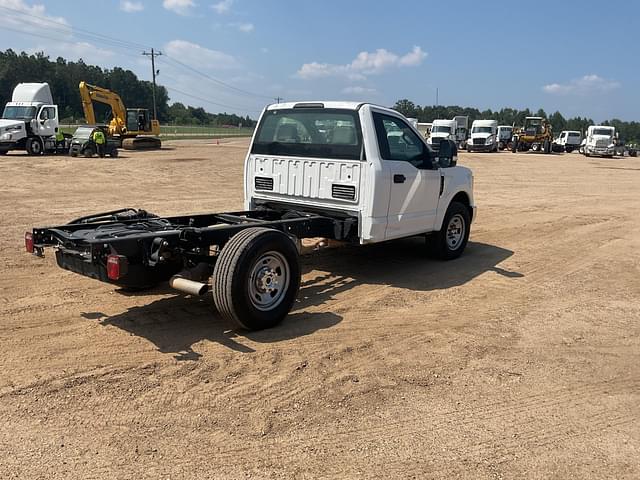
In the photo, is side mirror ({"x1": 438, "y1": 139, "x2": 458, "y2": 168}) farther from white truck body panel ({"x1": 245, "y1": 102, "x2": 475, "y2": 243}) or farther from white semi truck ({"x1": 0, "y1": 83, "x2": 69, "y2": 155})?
white semi truck ({"x1": 0, "y1": 83, "x2": 69, "y2": 155})

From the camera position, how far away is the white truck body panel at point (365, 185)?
22.0ft

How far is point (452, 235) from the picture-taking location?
8.61m

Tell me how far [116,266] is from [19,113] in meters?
28.8

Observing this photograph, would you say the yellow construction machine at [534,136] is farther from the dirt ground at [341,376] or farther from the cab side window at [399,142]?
the cab side window at [399,142]

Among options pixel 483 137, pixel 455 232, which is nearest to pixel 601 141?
pixel 483 137

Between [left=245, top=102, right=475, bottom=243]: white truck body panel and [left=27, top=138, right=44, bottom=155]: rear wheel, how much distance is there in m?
25.0

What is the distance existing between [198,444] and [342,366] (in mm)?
1517

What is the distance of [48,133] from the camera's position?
2914cm

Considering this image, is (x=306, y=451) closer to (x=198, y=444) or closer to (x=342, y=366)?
(x=198, y=444)

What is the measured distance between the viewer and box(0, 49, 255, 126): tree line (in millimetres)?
93250

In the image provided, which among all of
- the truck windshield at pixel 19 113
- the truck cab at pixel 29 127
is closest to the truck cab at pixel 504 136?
the truck cab at pixel 29 127

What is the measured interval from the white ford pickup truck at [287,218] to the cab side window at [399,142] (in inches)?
0.6

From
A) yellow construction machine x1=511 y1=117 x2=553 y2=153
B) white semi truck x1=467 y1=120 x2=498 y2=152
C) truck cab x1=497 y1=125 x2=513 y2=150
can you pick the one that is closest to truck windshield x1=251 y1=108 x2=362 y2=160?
white semi truck x1=467 y1=120 x2=498 y2=152

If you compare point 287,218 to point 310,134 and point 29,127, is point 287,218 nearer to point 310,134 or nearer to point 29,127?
point 310,134
